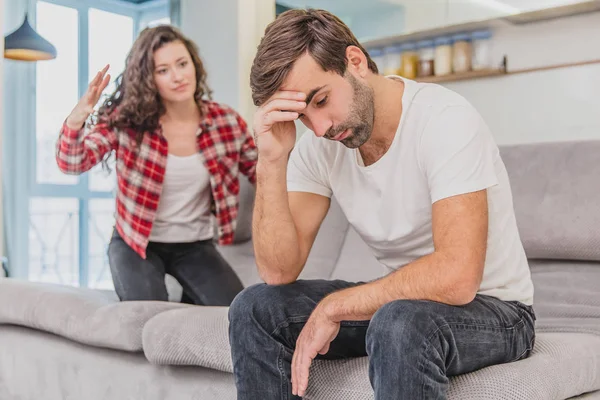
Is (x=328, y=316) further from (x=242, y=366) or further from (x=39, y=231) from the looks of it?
(x=39, y=231)

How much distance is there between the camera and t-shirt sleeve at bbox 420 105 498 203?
1.13 metres

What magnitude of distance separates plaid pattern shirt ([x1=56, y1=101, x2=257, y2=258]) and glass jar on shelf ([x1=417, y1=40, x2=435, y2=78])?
125 cm

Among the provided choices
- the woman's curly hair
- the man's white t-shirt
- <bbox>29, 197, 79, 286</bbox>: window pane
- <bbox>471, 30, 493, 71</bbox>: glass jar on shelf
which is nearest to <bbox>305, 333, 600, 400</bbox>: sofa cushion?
the man's white t-shirt

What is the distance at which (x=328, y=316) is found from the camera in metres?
1.17

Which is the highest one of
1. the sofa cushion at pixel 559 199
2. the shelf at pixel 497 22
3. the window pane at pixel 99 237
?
the shelf at pixel 497 22

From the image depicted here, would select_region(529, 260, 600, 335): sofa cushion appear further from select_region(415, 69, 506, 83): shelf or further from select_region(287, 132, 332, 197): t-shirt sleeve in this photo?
select_region(415, 69, 506, 83): shelf

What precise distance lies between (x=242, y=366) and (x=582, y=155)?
42.5 inches

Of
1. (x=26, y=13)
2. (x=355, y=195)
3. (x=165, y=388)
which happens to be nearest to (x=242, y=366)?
(x=355, y=195)

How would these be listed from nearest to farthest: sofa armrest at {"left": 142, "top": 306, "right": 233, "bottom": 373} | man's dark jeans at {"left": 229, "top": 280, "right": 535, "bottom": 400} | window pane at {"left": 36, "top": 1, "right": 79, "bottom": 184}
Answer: man's dark jeans at {"left": 229, "top": 280, "right": 535, "bottom": 400} < sofa armrest at {"left": 142, "top": 306, "right": 233, "bottom": 373} < window pane at {"left": 36, "top": 1, "right": 79, "bottom": 184}

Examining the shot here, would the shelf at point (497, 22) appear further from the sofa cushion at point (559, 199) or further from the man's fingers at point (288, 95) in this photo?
the man's fingers at point (288, 95)

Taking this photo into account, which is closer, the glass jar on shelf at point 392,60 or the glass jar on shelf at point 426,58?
the glass jar on shelf at point 426,58

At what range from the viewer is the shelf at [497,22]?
271 centimetres

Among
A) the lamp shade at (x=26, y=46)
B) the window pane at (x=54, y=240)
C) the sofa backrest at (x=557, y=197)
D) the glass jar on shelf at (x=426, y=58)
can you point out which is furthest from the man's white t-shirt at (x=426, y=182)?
the window pane at (x=54, y=240)

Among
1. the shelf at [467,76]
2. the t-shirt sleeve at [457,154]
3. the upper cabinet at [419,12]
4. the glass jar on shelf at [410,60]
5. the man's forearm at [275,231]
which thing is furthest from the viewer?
the glass jar on shelf at [410,60]
